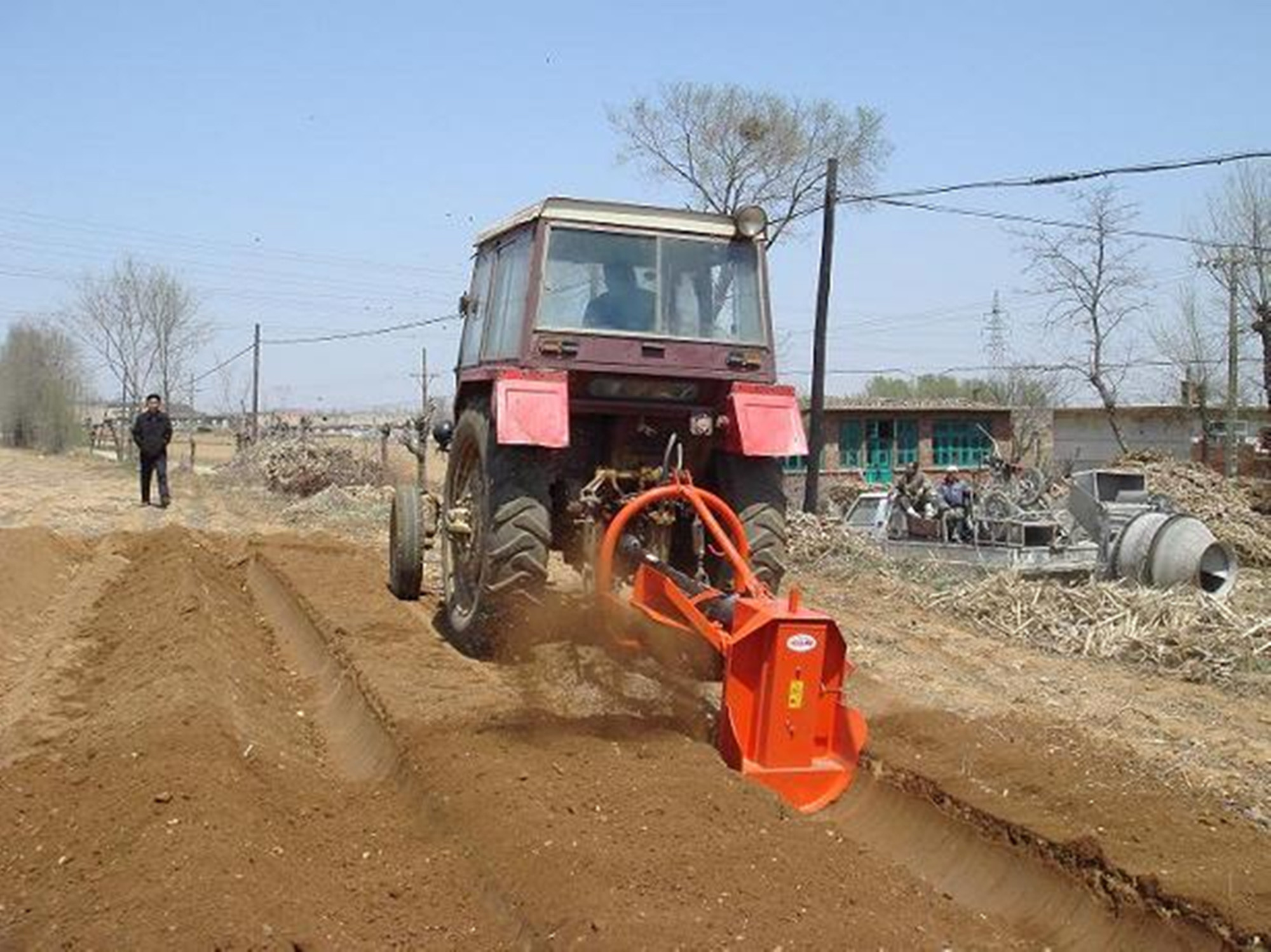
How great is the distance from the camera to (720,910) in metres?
3.89

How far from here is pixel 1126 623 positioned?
30.1 feet

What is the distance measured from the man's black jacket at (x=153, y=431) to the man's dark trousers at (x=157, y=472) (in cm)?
22

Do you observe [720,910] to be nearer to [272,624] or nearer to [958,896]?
[958,896]

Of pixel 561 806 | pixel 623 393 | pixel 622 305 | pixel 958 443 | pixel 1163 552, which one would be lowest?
pixel 561 806

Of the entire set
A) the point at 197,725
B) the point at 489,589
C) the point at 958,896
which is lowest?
the point at 958,896

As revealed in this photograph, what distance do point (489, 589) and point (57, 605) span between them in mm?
4646

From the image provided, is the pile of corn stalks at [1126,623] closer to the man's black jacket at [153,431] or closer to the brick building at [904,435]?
the man's black jacket at [153,431]

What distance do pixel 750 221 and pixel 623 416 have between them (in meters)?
1.30

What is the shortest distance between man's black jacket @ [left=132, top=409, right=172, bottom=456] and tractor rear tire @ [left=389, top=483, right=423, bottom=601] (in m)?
8.19

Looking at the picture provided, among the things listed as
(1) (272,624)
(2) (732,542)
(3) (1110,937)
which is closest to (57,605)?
(1) (272,624)

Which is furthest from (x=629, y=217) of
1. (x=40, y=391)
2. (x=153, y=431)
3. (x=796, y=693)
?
(x=40, y=391)

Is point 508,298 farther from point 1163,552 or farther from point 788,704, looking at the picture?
point 1163,552

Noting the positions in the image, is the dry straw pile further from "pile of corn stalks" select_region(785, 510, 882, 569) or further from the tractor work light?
the tractor work light

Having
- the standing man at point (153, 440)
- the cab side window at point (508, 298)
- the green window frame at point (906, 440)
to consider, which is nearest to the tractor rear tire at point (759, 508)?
the cab side window at point (508, 298)
